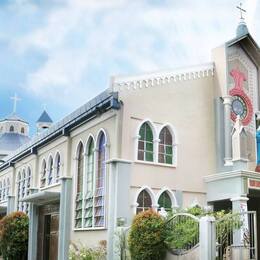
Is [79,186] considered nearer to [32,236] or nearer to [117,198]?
[117,198]

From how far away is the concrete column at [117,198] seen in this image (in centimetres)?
1605

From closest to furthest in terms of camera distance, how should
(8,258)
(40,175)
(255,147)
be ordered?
(255,147)
(8,258)
(40,175)

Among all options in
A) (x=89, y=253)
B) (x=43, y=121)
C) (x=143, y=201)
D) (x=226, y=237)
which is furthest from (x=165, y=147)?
(x=43, y=121)

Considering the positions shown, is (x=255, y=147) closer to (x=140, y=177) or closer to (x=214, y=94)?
(x=214, y=94)

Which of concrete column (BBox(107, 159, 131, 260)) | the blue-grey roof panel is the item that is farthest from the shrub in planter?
the blue-grey roof panel

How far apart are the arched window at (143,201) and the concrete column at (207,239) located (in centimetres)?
463

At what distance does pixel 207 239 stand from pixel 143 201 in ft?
16.3

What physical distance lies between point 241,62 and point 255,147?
11.4 ft

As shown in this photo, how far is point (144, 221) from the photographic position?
14.1 metres

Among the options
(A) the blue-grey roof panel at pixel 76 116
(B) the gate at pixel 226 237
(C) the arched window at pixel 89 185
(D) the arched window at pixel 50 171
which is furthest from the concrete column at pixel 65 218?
(B) the gate at pixel 226 237

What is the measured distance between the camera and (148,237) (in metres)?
13.9

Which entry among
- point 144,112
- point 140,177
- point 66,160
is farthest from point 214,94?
point 66,160

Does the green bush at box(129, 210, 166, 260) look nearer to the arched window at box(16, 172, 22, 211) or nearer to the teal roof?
the arched window at box(16, 172, 22, 211)

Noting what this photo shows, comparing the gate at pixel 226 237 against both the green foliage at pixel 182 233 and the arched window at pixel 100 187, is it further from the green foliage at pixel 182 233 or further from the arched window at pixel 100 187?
the arched window at pixel 100 187
